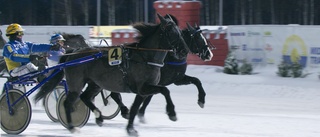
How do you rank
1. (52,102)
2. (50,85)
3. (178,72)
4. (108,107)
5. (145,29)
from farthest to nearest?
(108,107)
(178,72)
(52,102)
(50,85)
(145,29)

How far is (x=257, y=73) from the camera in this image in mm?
17547

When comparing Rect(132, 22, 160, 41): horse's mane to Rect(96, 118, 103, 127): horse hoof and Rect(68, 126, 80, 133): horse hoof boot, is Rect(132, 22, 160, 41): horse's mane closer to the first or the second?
Rect(96, 118, 103, 127): horse hoof

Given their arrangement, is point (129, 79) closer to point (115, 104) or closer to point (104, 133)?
point (104, 133)

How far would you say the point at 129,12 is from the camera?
142 feet

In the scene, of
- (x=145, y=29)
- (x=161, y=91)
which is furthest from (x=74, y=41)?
(x=161, y=91)

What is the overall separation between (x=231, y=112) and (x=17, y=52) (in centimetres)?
445

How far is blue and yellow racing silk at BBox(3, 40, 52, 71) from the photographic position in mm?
9211

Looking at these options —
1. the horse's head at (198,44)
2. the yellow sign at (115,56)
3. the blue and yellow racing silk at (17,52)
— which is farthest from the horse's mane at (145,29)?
the blue and yellow racing silk at (17,52)

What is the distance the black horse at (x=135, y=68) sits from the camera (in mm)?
8586

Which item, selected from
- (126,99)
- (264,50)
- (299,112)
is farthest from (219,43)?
(299,112)

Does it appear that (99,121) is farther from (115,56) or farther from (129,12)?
(129,12)

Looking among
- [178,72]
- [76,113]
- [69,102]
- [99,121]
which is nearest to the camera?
[69,102]

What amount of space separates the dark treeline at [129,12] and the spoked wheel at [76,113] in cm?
2878

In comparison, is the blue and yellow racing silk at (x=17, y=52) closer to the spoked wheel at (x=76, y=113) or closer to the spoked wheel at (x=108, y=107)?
the spoked wheel at (x=76, y=113)
